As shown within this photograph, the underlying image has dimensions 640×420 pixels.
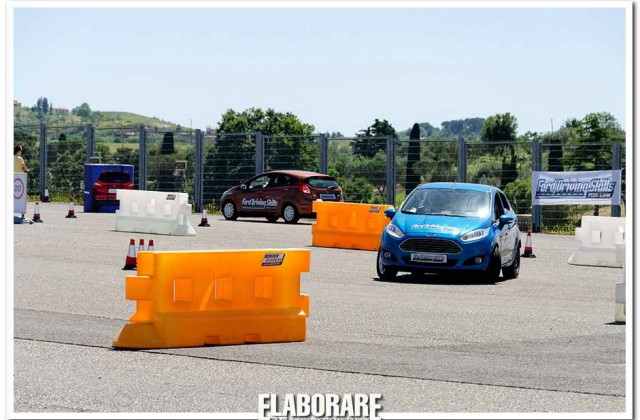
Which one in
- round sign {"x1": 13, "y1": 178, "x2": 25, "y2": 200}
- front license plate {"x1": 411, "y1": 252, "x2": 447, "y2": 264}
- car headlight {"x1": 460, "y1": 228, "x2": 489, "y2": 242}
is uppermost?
round sign {"x1": 13, "y1": 178, "x2": 25, "y2": 200}

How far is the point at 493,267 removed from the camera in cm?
1997

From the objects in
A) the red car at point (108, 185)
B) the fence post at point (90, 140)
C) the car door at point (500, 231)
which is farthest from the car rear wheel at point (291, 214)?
the car door at point (500, 231)

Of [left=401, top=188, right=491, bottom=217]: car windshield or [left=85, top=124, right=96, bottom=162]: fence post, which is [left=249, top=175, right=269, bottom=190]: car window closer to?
[left=85, top=124, right=96, bottom=162]: fence post

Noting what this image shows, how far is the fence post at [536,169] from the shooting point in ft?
121

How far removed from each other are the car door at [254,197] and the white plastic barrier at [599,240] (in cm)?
1476

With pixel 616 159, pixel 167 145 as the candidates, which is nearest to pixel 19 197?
pixel 616 159

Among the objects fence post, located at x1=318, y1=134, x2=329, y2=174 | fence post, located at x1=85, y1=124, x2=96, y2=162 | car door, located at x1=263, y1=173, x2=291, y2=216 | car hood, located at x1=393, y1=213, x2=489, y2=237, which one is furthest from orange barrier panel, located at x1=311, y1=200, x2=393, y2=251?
fence post, located at x1=85, y1=124, x2=96, y2=162

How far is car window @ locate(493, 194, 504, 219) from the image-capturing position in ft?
68.5

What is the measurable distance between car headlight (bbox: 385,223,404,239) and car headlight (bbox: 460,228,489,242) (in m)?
0.93

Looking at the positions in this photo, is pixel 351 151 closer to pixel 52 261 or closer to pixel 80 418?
pixel 52 261

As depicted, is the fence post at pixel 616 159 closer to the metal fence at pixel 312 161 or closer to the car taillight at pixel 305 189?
the metal fence at pixel 312 161

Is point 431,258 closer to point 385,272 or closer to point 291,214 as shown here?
point 385,272

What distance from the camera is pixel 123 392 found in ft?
32.9

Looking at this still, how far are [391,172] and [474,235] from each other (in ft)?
68.2
